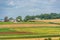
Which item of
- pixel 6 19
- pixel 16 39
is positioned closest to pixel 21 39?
pixel 16 39

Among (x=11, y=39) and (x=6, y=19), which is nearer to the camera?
(x=11, y=39)

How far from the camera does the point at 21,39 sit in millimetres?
26906

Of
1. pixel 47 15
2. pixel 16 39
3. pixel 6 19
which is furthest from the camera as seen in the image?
pixel 47 15

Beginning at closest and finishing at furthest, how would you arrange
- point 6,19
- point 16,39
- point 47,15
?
point 16,39 < point 6,19 < point 47,15

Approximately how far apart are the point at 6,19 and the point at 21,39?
2771 inches

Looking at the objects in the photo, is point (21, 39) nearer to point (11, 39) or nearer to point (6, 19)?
point (11, 39)

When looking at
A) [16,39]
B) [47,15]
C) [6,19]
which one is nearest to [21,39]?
[16,39]

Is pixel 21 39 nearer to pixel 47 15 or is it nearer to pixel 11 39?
pixel 11 39

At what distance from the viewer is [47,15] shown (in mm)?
152125

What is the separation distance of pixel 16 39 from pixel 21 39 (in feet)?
2.28

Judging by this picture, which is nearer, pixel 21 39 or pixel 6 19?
pixel 21 39

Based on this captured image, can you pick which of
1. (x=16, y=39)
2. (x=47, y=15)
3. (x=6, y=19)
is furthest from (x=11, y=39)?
(x=47, y=15)

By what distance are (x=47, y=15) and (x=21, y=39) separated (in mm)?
126259

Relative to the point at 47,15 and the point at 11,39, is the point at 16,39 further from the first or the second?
the point at 47,15
